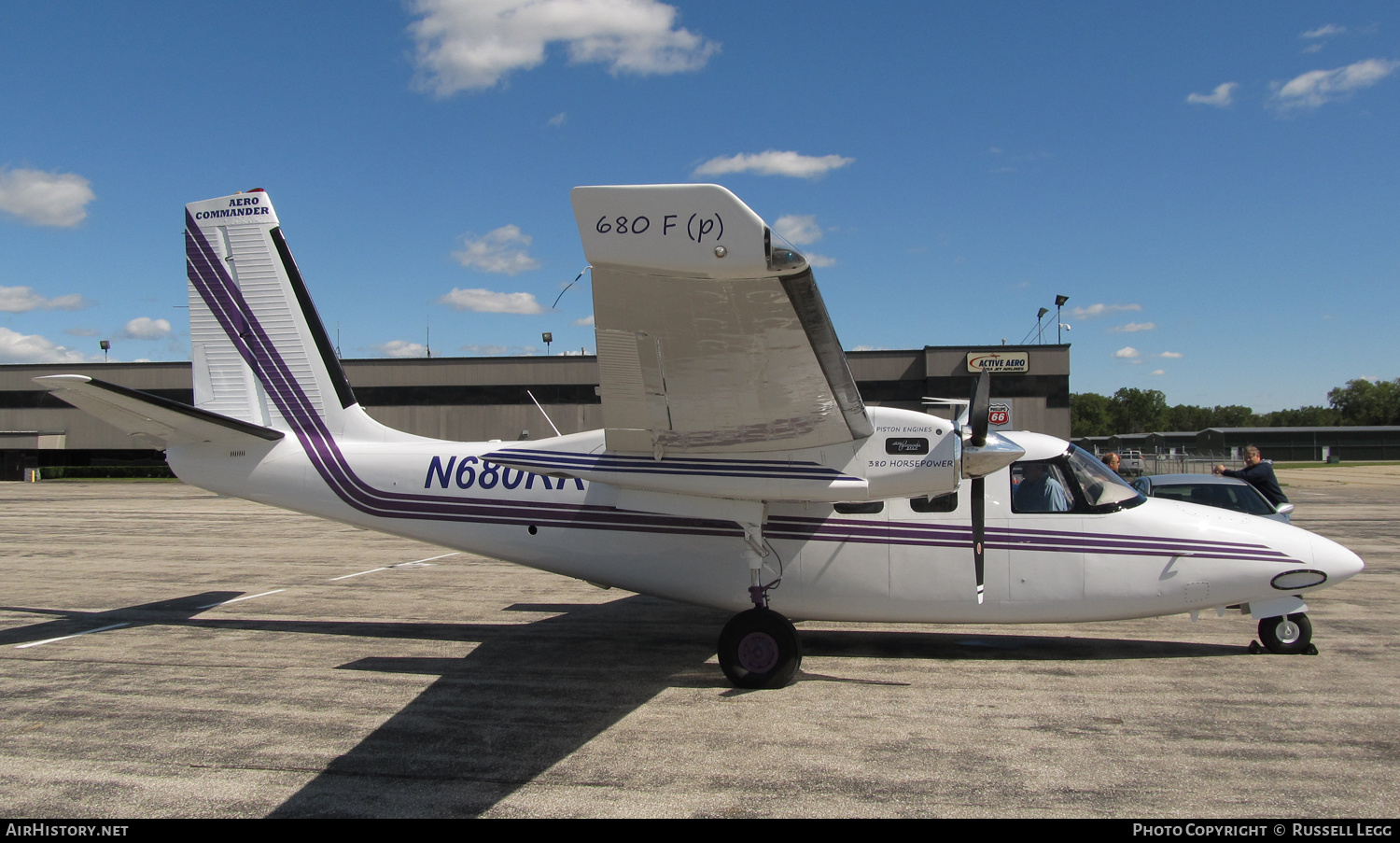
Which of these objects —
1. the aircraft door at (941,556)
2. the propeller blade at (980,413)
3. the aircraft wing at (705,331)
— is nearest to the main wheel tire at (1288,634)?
the aircraft door at (941,556)

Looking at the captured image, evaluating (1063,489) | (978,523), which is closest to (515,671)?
(978,523)

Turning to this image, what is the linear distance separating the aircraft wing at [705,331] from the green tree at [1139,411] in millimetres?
160182

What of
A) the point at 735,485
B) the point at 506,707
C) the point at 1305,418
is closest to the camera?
the point at 506,707

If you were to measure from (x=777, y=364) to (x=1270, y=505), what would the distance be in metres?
9.61

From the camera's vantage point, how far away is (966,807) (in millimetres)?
4820

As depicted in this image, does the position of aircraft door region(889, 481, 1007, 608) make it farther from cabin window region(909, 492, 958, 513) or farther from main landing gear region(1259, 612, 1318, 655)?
main landing gear region(1259, 612, 1318, 655)

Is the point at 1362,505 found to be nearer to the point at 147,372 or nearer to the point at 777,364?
the point at 777,364

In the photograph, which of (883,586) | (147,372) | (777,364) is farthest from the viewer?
(147,372)

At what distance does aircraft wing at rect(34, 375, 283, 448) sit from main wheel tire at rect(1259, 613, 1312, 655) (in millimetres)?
10789

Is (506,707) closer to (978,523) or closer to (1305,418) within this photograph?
(978,523)

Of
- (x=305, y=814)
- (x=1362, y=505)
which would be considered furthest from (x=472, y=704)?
(x=1362, y=505)

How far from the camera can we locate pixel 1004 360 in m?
40.8

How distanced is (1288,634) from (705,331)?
23.2 ft

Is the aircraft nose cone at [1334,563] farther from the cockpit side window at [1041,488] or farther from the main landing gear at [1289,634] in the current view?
the cockpit side window at [1041,488]
